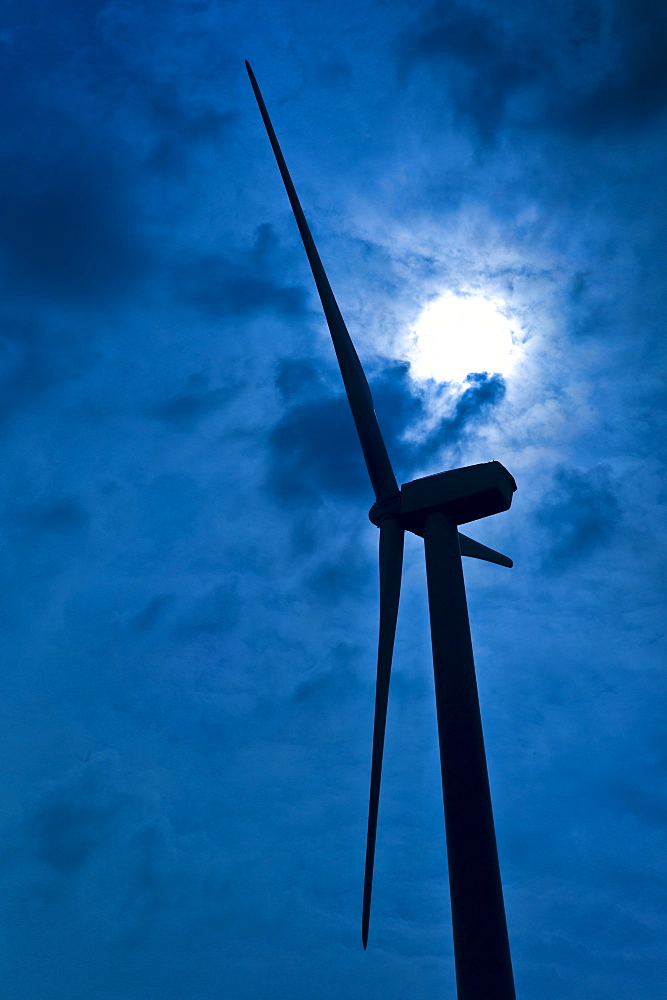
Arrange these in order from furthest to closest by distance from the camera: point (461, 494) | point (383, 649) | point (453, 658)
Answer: point (461, 494)
point (383, 649)
point (453, 658)

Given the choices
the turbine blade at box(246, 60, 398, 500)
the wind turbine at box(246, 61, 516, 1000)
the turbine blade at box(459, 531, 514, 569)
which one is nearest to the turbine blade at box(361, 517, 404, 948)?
the wind turbine at box(246, 61, 516, 1000)

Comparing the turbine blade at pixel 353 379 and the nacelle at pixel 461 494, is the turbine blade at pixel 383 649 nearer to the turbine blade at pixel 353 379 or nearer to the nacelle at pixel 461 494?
the nacelle at pixel 461 494

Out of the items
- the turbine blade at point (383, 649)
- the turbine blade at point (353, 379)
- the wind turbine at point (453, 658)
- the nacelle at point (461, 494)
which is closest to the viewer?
the wind turbine at point (453, 658)

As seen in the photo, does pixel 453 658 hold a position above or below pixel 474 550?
below

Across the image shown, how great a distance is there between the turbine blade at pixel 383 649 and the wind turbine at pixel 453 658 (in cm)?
3

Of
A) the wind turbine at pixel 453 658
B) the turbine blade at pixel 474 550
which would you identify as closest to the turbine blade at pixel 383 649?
the wind turbine at pixel 453 658

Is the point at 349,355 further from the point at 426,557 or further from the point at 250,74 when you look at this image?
the point at 250,74

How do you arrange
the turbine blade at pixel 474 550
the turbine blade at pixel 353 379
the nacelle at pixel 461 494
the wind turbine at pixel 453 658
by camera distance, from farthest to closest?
1. the turbine blade at pixel 474 550
2. the turbine blade at pixel 353 379
3. the nacelle at pixel 461 494
4. the wind turbine at pixel 453 658

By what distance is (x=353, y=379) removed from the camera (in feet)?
85.7

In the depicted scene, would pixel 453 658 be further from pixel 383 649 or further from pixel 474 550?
pixel 474 550

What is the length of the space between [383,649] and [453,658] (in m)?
3.53

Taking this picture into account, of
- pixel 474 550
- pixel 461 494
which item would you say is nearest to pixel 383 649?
pixel 461 494

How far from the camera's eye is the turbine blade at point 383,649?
19047 millimetres

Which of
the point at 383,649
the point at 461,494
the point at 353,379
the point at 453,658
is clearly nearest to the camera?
the point at 453,658
